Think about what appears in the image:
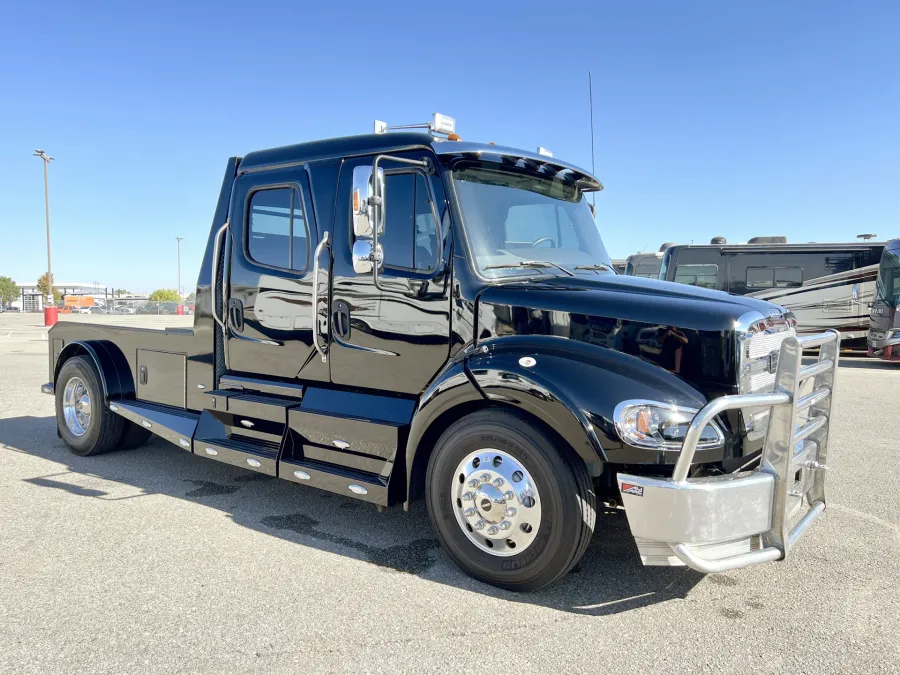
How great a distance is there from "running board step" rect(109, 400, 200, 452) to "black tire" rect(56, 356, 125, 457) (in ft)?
0.52

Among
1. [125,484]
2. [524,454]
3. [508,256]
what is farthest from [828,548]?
[125,484]

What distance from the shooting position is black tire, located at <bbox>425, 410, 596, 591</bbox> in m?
3.10

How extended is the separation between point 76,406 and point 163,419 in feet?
5.09

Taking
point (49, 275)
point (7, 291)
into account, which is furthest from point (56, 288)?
point (49, 275)

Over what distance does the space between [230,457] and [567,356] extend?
8.52 feet

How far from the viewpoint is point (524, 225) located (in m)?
4.03

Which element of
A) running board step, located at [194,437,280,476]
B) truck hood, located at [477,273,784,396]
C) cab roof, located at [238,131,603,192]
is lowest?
running board step, located at [194,437,280,476]

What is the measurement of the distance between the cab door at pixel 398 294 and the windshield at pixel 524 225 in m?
Result: 0.19

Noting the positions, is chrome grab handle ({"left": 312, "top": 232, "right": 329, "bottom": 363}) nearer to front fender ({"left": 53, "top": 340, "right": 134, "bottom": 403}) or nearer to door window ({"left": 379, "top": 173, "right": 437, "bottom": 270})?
door window ({"left": 379, "top": 173, "right": 437, "bottom": 270})

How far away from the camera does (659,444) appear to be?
2934mm

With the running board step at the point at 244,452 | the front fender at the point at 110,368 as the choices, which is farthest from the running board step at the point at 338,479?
the front fender at the point at 110,368

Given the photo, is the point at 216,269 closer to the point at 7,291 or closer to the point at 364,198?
the point at 364,198

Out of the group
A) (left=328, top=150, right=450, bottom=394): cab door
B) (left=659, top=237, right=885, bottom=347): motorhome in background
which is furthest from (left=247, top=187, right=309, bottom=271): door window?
(left=659, top=237, right=885, bottom=347): motorhome in background

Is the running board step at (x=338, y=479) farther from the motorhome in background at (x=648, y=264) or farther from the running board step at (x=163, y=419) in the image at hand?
the motorhome in background at (x=648, y=264)
